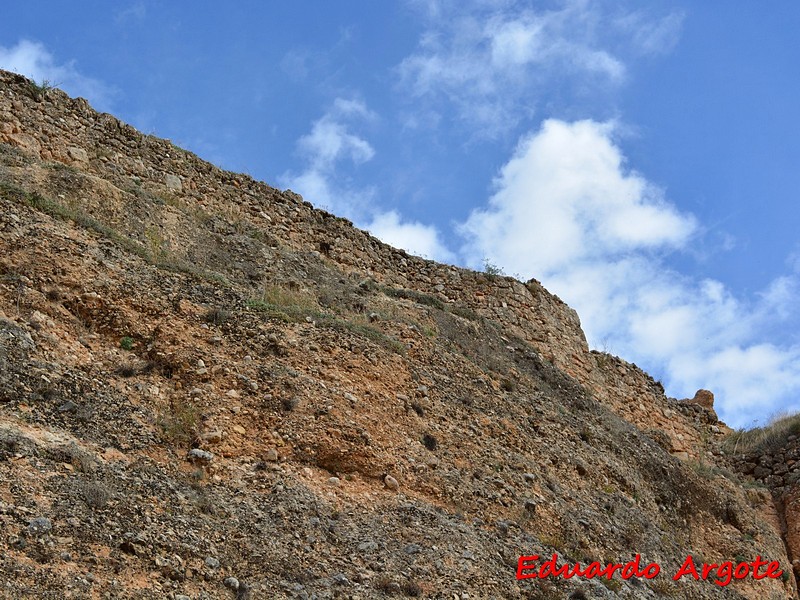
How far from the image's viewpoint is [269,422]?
1000 cm

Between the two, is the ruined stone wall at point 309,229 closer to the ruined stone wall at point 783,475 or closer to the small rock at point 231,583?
the ruined stone wall at point 783,475

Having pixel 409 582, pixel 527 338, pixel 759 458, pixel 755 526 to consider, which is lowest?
pixel 409 582

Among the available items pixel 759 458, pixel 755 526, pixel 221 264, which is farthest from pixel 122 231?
pixel 759 458

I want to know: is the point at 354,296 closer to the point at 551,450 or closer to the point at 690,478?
the point at 551,450

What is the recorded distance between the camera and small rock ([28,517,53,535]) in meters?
7.03

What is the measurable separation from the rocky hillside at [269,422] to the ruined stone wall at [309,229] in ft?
0.18

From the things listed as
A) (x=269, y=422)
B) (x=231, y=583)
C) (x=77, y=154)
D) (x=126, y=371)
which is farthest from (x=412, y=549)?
(x=77, y=154)

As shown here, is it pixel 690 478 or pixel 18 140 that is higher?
pixel 18 140

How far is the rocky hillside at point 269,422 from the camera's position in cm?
794

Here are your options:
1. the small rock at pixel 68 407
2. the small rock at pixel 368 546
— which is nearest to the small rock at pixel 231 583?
the small rock at pixel 368 546

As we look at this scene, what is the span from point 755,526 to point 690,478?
4.89 feet

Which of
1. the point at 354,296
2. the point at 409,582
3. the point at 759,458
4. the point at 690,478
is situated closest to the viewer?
the point at 409,582

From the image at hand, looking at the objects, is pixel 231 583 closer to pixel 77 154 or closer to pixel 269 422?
pixel 269 422

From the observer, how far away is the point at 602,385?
18.4 meters
